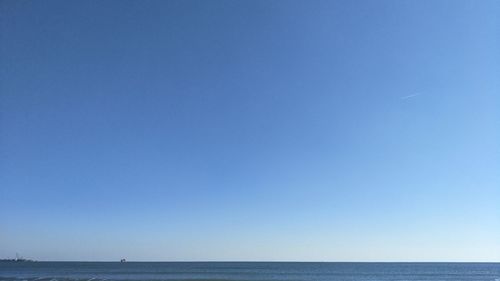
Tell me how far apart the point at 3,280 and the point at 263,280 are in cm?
3887

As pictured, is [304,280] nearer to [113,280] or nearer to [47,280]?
[113,280]

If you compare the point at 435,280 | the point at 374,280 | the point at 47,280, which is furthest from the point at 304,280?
the point at 47,280

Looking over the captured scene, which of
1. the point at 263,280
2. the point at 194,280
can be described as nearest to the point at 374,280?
the point at 263,280

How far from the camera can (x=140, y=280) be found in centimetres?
7456

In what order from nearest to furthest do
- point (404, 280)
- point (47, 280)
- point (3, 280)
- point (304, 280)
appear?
1. point (47, 280)
2. point (3, 280)
3. point (304, 280)
4. point (404, 280)

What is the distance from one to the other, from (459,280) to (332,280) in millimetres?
25163

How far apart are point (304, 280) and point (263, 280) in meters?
8.18

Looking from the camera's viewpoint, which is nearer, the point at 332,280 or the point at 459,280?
the point at 332,280

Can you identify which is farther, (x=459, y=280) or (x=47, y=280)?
(x=459, y=280)

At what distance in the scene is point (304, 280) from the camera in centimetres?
7812

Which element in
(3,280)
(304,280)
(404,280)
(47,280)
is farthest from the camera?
(404,280)

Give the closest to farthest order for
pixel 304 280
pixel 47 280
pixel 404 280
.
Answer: pixel 47 280 → pixel 304 280 → pixel 404 280

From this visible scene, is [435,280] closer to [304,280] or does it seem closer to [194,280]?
[304,280]

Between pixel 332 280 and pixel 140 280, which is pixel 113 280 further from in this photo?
pixel 332 280
